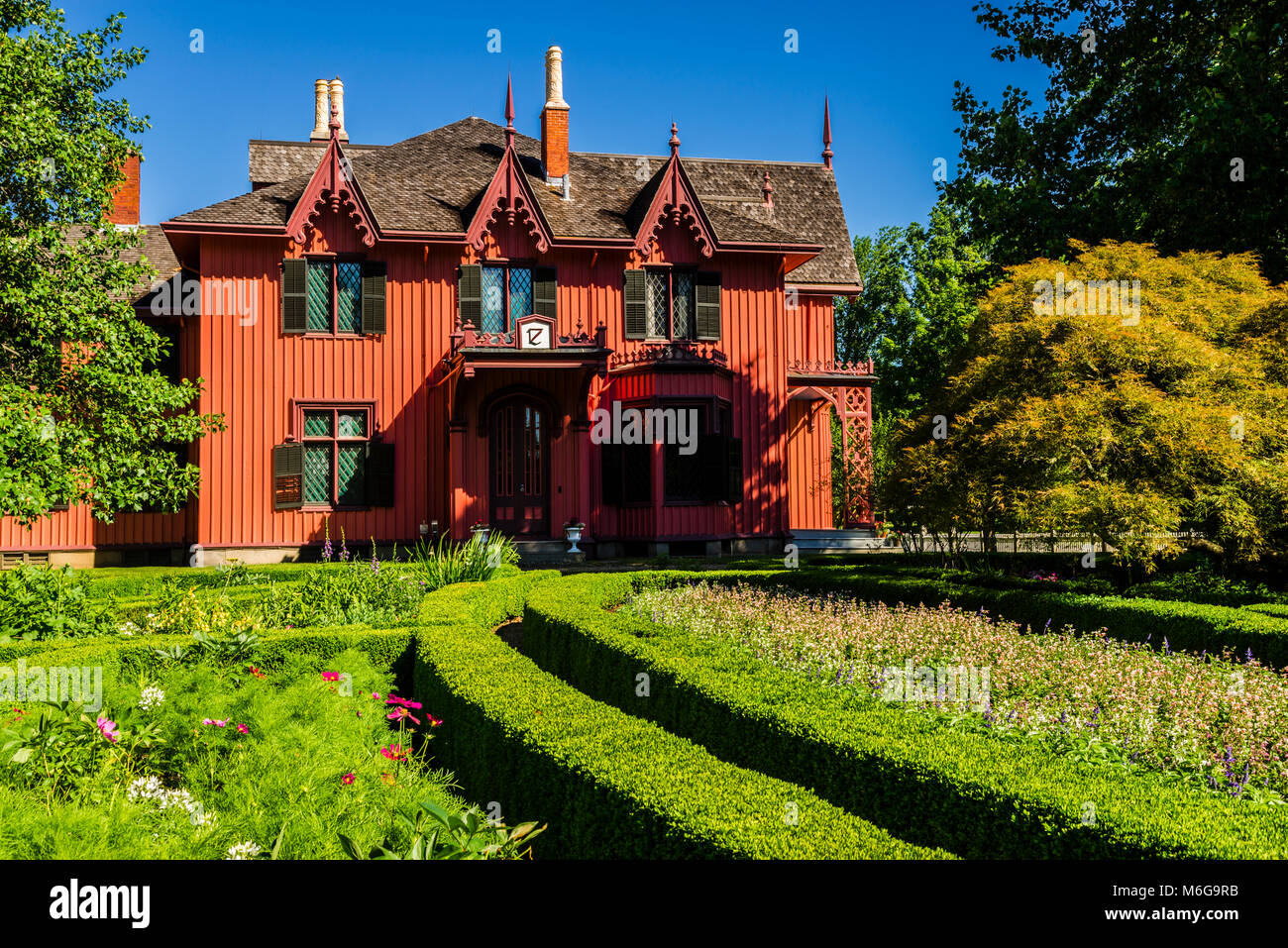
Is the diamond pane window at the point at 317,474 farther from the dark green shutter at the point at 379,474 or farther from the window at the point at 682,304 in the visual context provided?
the window at the point at 682,304

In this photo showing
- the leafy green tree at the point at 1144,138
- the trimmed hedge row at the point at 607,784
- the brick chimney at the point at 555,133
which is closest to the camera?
the trimmed hedge row at the point at 607,784

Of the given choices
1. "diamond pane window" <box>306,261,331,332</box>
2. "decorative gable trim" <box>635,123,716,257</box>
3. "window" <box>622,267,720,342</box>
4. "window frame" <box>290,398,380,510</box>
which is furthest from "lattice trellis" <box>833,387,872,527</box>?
"diamond pane window" <box>306,261,331,332</box>

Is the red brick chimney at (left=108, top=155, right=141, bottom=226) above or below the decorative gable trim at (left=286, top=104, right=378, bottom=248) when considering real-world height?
above

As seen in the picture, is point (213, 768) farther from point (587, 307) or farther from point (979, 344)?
point (587, 307)

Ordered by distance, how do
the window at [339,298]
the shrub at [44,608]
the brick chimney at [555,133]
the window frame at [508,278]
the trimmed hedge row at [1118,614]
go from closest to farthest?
the shrub at [44,608] → the trimmed hedge row at [1118,614] → the window at [339,298] → the window frame at [508,278] → the brick chimney at [555,133]

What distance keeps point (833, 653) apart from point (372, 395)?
14.6m

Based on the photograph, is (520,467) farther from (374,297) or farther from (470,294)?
(374,297)

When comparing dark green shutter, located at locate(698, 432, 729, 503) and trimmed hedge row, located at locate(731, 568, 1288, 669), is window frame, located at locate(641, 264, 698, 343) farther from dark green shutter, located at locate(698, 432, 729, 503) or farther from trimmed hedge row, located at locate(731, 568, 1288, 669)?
trimmed hedge row, located at locate(731, 568, 1288, 669)

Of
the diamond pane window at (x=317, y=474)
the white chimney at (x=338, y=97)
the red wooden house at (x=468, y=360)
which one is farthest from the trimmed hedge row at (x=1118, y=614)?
the white chimney at (x=338, y=97)

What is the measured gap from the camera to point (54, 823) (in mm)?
3025

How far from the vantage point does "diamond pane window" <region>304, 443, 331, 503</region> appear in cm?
1929

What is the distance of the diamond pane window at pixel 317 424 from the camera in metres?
19.4

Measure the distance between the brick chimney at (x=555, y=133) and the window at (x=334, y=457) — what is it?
806 cm

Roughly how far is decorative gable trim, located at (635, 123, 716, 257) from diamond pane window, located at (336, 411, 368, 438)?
306 inches
